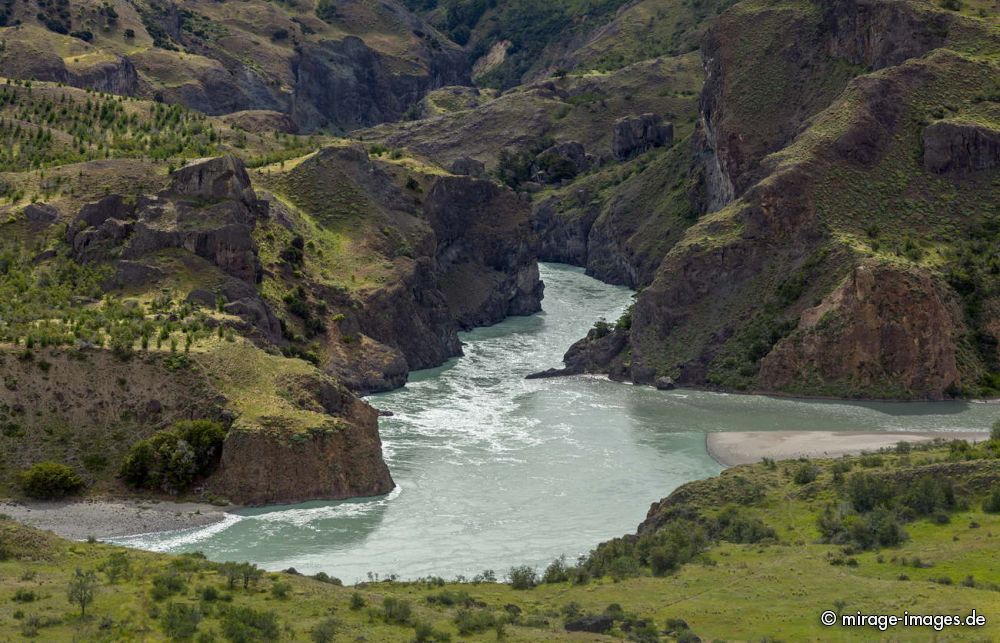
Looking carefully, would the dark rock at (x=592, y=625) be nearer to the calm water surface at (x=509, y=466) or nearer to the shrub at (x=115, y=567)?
the shrub at (x=115, y=567)

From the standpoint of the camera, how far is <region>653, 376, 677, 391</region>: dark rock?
469ft

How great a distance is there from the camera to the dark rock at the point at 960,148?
501ft

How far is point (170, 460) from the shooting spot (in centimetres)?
9944

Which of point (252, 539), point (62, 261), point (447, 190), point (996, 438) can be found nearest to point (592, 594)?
point (252, 539)

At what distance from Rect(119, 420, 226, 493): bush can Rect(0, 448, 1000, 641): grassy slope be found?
2022 centimetres

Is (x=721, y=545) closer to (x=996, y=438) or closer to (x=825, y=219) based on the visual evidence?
(x=996, y=438)

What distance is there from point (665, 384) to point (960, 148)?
35070 millimetres

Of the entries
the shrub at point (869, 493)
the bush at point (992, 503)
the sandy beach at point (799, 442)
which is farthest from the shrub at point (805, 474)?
the sandy beach at point (799, 442)

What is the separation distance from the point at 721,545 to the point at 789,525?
4619mm

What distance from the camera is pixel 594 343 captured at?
505 ft

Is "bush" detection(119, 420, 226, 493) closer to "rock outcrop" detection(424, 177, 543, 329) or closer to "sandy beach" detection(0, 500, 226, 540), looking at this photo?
"sandy beach" detection(0, 500, 226, 540)

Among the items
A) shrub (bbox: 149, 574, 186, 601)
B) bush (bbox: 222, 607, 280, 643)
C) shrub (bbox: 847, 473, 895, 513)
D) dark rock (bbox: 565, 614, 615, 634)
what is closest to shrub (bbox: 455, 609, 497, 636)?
dark rock (bbox: 565, 614, 615, 634)

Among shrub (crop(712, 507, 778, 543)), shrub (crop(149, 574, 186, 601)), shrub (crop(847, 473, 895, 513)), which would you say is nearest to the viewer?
shrub (crop(149, 574, 186, 601))

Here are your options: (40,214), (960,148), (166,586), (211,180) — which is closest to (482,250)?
(211,180)
